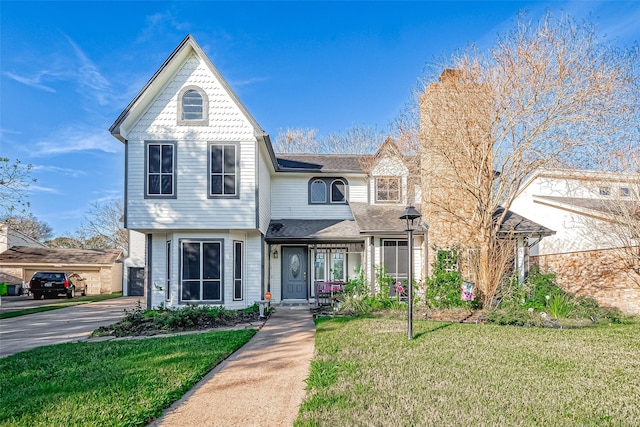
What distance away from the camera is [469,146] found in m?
12.3

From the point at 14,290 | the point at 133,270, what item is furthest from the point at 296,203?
the point at 14,290

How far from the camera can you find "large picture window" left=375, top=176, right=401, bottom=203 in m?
16.7

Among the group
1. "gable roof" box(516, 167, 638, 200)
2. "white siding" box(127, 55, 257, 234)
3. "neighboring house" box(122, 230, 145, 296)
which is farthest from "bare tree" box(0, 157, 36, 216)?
"gable roof" box(516, 167, 638, 200)

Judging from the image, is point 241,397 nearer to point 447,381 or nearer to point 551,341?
point 447,381

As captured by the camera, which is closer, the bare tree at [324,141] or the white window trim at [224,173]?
the white window trim at [224,173]

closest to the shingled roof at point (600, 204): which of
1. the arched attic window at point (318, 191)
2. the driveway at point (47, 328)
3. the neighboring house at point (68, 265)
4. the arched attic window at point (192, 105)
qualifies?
the arched attic window at point (318, 191)

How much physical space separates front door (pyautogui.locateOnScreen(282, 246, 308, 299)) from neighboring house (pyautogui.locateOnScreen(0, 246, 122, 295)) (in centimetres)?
1671

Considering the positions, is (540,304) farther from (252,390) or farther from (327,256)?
(252,390)

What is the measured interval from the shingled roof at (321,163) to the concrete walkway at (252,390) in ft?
30.4

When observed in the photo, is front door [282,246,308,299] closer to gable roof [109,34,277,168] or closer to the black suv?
gable roof [109,34,277,168]

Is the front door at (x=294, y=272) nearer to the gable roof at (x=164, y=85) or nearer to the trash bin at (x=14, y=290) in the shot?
the gable roof at (x=164, y=85)

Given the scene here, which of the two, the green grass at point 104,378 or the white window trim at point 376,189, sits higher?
the white window trim at point 376,189

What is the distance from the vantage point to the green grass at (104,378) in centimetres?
416

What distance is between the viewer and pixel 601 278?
13.3m
